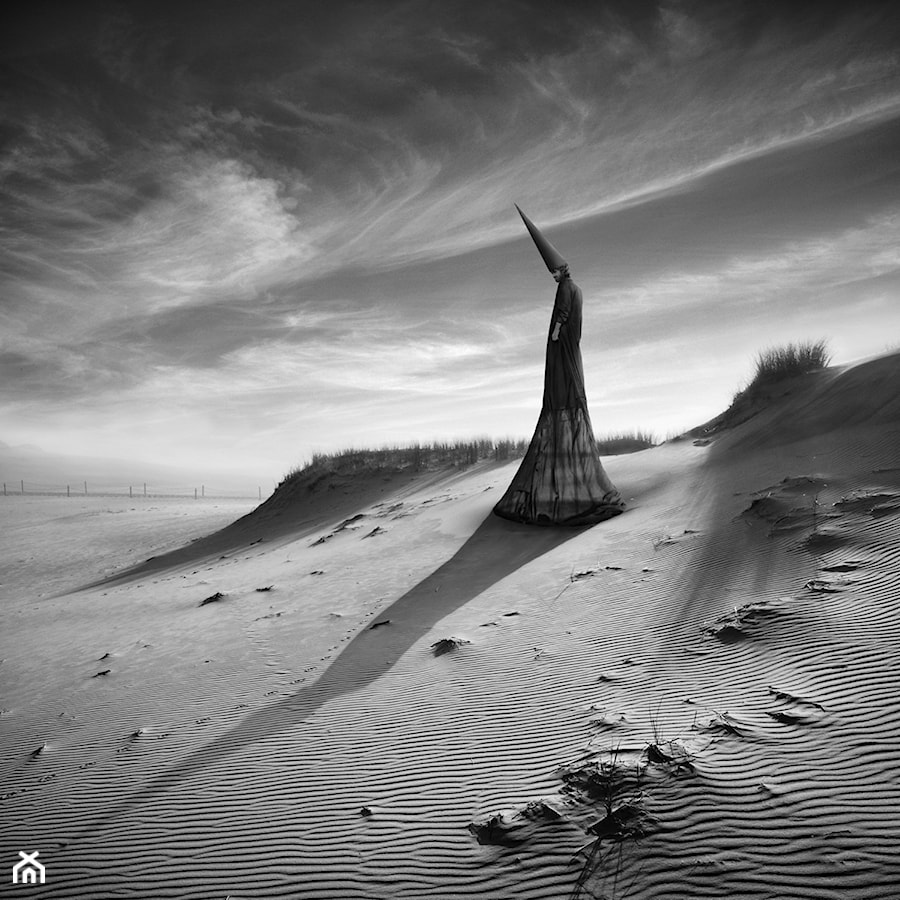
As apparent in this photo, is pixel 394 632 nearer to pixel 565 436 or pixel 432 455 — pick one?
pixel 565 436

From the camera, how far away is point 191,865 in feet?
9.35

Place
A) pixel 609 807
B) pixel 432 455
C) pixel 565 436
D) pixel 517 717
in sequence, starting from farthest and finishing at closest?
pixel 432 455
pixel 565 436
pixel 517 717
pixel 609 807

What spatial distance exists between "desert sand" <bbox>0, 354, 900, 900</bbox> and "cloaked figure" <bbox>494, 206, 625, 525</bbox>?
51cm

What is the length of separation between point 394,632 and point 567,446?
172 inches

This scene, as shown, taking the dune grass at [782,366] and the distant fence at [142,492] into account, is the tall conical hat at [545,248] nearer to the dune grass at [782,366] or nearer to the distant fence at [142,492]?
the dune grass at [782,366]

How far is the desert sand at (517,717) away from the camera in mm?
2484

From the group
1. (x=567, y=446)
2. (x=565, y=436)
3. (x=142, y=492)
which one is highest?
(x=142, y=492)

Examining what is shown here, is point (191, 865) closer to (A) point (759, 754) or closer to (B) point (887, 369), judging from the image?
(A) point (759, 754)

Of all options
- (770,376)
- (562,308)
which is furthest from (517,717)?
(770,376)

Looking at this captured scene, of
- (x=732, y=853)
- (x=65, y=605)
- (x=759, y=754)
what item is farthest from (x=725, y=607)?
(x=65, y=605)

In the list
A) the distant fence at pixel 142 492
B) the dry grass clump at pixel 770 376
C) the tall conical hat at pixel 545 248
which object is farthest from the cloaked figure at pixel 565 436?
the distant fence at pixel 142 492

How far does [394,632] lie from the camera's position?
6070mm

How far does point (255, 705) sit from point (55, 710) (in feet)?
7.02

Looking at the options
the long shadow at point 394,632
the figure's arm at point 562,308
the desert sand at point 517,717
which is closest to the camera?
the desert sand at point 517,717
